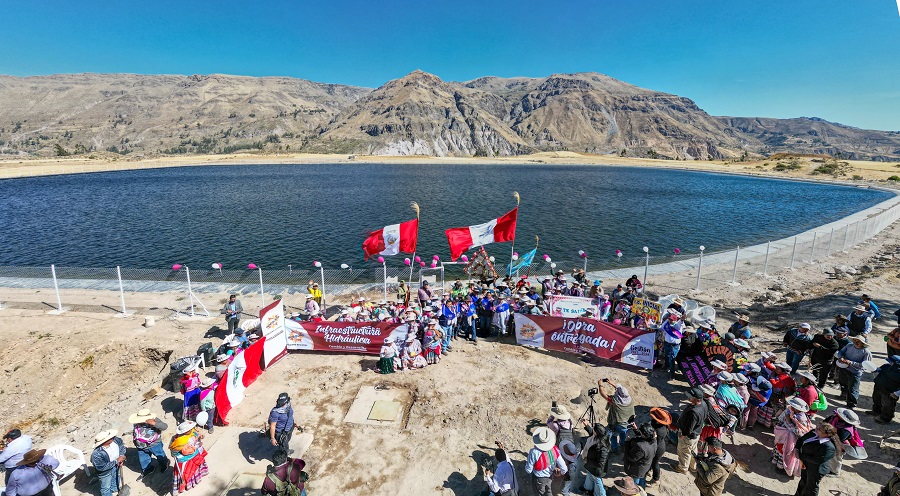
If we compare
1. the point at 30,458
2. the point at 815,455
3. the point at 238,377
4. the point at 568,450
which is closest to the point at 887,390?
the point at 815,455

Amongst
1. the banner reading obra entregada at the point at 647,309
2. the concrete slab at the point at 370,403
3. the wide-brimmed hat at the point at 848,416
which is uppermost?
the wide-brimmed hat at the point at 848,416

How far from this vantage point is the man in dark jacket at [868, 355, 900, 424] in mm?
9219

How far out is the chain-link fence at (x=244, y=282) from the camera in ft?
60.9

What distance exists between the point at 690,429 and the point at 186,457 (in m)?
9.93

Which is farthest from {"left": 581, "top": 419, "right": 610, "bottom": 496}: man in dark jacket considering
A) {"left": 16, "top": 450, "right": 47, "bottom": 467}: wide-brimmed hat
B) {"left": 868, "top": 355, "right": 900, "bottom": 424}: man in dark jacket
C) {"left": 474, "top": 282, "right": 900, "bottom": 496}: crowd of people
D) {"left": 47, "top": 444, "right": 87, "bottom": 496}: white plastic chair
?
{"left": 47, "top": 444, "right": 87, "bottom": 496}: white plastic chair

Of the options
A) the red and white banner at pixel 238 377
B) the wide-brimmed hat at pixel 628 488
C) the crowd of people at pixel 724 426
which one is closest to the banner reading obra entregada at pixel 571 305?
the crowd of people at pixel 724 426

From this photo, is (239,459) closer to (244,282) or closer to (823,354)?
(244,282)

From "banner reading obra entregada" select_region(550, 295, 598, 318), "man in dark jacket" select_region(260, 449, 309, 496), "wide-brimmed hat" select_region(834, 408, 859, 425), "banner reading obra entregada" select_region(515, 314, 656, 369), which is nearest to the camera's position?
"man in dark jacket" select_region(260, 449, 309, 496)

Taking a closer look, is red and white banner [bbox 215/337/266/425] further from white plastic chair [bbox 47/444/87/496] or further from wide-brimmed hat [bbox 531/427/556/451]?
wide-brimmed hat [bbox 531/427/556/451]

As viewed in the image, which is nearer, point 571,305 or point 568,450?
point 568,450

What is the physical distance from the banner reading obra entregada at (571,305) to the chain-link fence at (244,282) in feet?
17.8

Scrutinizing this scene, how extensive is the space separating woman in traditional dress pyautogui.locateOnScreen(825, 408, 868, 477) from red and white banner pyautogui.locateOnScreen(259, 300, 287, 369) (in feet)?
45.3

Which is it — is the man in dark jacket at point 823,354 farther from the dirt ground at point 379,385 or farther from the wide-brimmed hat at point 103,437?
the wide-brimmed hat at point 103,437

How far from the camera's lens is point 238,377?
11.0 m
